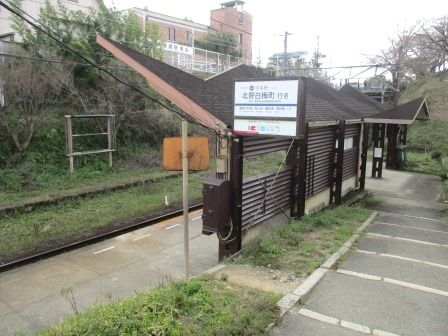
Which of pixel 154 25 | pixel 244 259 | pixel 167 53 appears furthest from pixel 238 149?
pixel 167 53

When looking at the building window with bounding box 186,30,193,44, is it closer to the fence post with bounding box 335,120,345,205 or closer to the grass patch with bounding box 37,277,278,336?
the fence post with bounding box 335,120,345,205

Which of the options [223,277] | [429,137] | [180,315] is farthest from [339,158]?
[429,137]

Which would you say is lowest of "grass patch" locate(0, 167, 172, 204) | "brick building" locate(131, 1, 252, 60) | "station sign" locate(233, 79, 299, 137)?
"grass patch" locate(0, 167, 172, 204)

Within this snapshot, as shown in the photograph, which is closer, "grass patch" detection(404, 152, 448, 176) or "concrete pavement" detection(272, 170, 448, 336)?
"concrete pavement" detection(272, 170, 448, 336)

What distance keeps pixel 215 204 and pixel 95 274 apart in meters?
2.62

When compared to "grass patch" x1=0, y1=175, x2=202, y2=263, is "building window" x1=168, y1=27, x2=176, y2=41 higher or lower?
higher

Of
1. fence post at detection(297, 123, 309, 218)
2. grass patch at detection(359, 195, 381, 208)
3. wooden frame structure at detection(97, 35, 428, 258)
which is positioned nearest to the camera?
wooden frame structure at detection(97, 35, 428, 258)

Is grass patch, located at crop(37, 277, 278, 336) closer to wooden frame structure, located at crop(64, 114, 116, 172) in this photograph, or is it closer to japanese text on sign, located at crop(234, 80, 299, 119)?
japanese text on sign, located at crop(234, 80, 299, 119)

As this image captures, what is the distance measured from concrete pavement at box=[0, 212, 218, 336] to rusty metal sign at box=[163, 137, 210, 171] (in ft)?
6.37

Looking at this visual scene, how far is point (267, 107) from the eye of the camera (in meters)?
6.18

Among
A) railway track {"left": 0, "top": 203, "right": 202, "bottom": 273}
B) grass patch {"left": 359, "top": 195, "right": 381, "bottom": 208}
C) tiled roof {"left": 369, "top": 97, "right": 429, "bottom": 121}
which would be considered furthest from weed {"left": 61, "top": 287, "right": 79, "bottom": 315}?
tiled roof {"left": 369, "top": 97, "right": 429, "bottom": 121}

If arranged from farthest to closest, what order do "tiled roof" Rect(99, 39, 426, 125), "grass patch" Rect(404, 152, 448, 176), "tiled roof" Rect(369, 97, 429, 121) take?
"grass patch" Rect(404, 152, 448, 176)
"tiled roof" Rect(369, 97, 429, 121)
"tiled roof" Rect(99, 39, 426, 125)

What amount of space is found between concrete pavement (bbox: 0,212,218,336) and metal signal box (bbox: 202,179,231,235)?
43.2 inches

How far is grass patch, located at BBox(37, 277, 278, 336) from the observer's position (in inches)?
135
